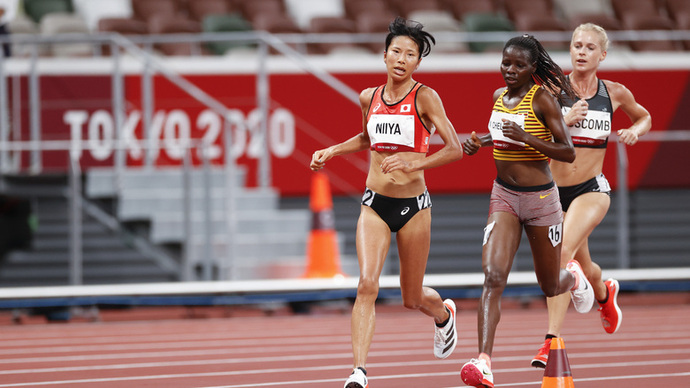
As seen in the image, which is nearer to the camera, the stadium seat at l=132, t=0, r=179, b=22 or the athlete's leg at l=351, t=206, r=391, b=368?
the athlete's leg at l=351, t=206, r=391, b=368

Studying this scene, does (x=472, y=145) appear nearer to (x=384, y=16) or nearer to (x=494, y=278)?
(x=494, y=278)

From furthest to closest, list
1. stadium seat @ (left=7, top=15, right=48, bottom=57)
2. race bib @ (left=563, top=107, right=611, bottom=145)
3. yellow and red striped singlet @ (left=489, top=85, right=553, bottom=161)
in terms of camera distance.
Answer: stadium seat @ (left=7, top=15, right=48, bottom=57) → race bib @ (left=563, top=107, right=611, bottom=145) → yellow and red striped singlet @ (left=489, top=85, right=553, bottom=161)

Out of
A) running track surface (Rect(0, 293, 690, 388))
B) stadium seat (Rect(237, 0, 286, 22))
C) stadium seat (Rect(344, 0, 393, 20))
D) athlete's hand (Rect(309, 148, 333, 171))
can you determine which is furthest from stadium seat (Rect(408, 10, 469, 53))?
athlete's hand (Rect(309, 148, 333, 171))

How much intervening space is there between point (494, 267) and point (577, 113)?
1416 millimetres

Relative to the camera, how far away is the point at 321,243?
1232cm

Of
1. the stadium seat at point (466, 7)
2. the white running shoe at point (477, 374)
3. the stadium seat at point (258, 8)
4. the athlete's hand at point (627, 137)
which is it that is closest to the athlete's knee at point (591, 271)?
the athlete's hand at point (627, 137)

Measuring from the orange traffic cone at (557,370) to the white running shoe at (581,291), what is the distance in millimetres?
1583

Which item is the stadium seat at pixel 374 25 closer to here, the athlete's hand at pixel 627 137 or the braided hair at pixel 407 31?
the athlete's hand at pixel 627 137

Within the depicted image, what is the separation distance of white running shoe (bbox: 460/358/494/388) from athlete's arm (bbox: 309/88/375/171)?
55.5 inches

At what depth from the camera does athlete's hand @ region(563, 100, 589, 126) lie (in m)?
7.13

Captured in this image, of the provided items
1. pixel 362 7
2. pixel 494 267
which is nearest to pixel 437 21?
pixel 362 7

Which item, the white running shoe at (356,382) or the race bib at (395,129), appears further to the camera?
the race bib at (395,129)

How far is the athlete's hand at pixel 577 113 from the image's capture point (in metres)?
7.13

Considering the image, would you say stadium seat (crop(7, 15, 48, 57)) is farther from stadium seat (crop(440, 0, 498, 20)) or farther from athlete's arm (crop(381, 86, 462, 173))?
athlete's arm (crop(381, 86, 462, 173))
